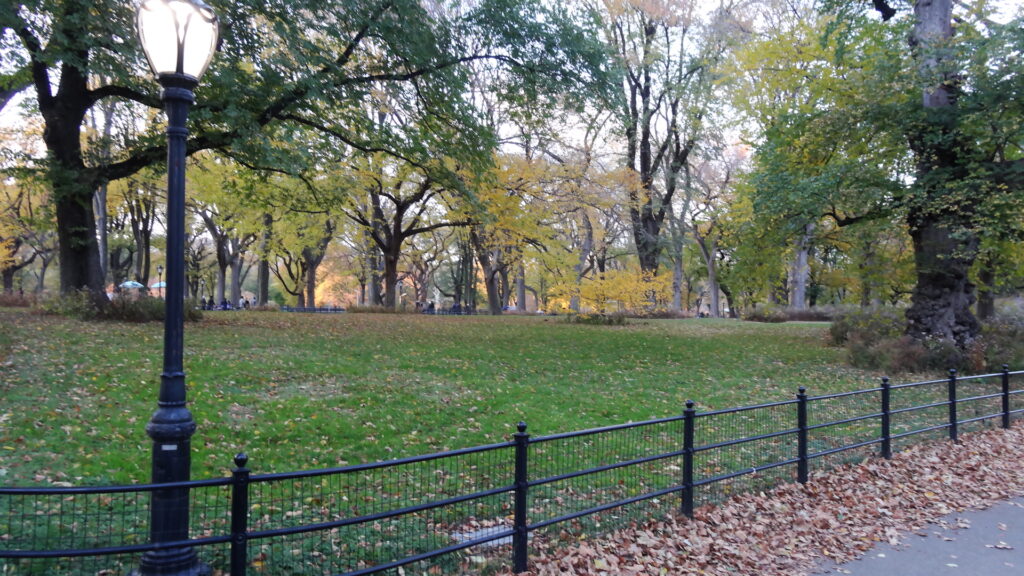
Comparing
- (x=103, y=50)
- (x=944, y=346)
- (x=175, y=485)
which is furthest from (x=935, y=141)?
(x=103, y=50)

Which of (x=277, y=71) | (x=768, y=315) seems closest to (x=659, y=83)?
(x=768, y=315)

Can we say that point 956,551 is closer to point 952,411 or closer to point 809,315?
point 952,411

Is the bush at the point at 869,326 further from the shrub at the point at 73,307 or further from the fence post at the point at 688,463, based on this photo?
the shrub at the point at 73,307

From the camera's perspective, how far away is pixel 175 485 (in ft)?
11.6

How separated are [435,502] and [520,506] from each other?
0.85 m

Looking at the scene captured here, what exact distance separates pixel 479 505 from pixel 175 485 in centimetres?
346

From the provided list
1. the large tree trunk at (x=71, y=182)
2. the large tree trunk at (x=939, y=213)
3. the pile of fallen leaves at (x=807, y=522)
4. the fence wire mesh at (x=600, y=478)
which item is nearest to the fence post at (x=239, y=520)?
the pile of fallen leaves at (x=807, y=522)

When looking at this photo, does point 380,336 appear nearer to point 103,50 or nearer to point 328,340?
point 328,340

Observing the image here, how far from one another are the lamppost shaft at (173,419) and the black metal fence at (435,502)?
226 millimetres

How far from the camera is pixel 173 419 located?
376 cm

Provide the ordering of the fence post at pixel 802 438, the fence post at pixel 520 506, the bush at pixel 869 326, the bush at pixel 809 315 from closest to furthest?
the fence post at pixel 520 506 → the fence post at pixel 802 438 → the bush at pixel 869 326 → the bush at pixel 809 315

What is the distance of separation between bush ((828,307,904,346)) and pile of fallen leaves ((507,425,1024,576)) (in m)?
9.91

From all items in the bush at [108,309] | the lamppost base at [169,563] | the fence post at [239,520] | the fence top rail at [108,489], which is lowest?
the lamppost base at [169,563]

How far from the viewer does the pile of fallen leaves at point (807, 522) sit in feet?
17.3
